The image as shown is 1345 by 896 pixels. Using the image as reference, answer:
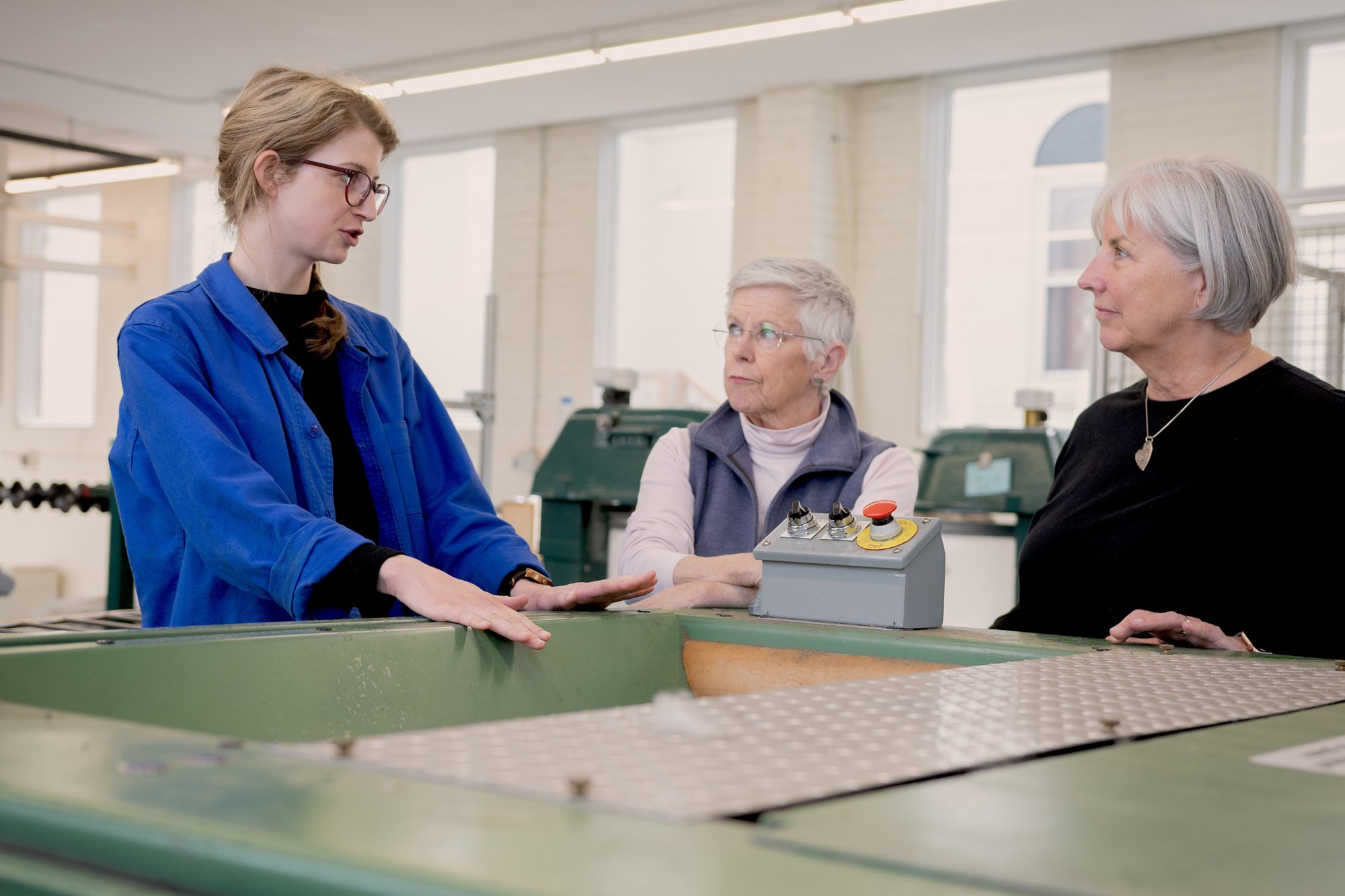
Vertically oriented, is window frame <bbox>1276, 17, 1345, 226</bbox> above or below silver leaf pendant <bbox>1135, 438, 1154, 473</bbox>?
above

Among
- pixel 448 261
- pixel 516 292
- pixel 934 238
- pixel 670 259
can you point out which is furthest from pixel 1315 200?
pixel 448 261

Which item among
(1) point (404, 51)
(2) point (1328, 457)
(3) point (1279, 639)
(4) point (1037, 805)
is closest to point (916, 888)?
(4) point (1037, 805)

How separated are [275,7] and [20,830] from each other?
20.8ft

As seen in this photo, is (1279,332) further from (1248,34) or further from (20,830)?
(20,830)

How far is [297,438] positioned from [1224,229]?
1220 mm

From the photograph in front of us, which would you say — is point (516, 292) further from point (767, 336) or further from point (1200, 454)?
point (1200, 454)

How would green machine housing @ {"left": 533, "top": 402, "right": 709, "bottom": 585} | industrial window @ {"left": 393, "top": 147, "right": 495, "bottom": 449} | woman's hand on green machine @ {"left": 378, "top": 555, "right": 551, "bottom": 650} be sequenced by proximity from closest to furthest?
woman's hand on green machine @ {"left": 378, "top": 555, "right": 551, "bottom": 650} < green machine housing @ {"left": 533, "top": 402, "right": 709, "bottom": 585} < industrial window @ {"left": 393, "top": 147, "right": 495, "bottom": 449}

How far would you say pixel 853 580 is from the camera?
4.52ft

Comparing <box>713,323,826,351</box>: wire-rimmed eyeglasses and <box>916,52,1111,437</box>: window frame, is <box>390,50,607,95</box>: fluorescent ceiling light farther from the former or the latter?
<box>713,323,826,351</box>: wire-rimmed eyeglasses

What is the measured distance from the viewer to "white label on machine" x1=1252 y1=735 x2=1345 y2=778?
0.66 metres

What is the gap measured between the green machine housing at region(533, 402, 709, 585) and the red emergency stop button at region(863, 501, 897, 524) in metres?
2.46

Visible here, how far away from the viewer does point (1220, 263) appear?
1599mm

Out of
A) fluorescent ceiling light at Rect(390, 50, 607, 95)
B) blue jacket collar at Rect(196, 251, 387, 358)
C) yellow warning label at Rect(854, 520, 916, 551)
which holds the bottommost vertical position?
yellow warning label at Rect(854, 520, 916, 551)

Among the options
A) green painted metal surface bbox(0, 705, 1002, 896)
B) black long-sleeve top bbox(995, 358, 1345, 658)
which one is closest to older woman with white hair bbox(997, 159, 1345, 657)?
black long-sleeve top bbox(995, 358, 1345, 658)
